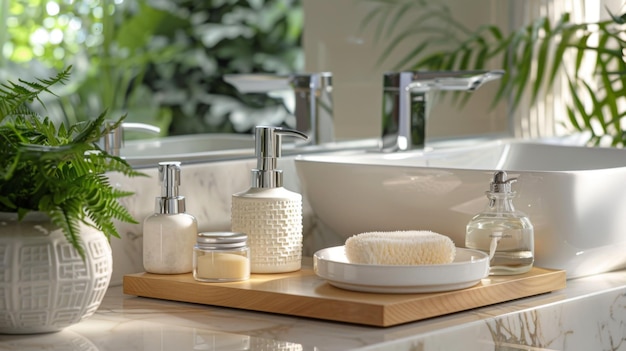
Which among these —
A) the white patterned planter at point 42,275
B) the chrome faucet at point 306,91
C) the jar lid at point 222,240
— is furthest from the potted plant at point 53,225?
the chrome faucet at point 306,91

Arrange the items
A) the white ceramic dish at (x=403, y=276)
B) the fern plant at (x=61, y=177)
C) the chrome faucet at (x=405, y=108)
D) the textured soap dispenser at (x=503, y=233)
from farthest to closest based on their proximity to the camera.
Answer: the chrome faucet at (x=405, y=108) → the textured soap dispenser at (x=503, y=233) → the white ceramic dish at (x=403, y=276) → the fern plant at (x=61, y=177)

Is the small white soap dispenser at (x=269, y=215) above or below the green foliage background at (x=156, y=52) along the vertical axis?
below

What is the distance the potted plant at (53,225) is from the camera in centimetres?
88

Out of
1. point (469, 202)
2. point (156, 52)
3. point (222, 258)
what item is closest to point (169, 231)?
point (222, 258)

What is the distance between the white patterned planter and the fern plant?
0.05 ft

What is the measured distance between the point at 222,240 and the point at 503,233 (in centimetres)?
31

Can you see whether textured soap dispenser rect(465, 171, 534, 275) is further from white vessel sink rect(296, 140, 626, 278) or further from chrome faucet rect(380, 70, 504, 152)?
chrome faucet rect(380, 70, 504, 152)

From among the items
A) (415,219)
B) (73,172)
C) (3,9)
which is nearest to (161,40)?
(3,9)

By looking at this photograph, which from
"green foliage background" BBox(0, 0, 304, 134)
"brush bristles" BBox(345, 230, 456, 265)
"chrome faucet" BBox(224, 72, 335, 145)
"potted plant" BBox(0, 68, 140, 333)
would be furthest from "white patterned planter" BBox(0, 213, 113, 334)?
"chrome faucet" BBox(224, 72, 335, 145)

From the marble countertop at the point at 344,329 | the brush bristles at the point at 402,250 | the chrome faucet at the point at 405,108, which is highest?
the chrome faucet at the point at 405,108

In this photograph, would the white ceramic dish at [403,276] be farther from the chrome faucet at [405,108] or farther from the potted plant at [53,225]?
the chrome faucet at [405,108]

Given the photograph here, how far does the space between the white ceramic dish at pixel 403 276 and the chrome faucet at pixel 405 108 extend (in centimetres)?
53

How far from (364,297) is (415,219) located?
0.28 metres

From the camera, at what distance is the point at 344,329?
95 centimetres
